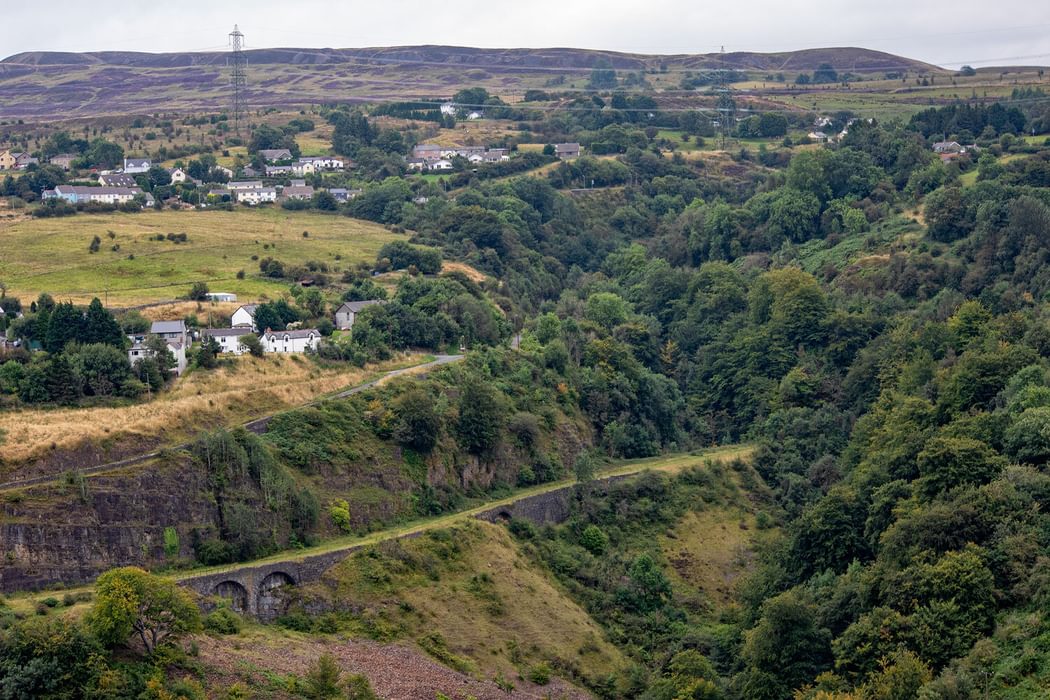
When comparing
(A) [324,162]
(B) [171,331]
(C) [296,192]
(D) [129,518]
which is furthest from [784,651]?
(A) [324,162]

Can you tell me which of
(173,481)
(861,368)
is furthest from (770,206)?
(173,481)

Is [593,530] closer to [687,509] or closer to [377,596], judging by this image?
[687,509]

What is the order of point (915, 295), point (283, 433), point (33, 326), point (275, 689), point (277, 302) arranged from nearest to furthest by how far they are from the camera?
point (275, 689) < point (283, 433) < point (33, 326) < point (277, 302) < point (915, 295)

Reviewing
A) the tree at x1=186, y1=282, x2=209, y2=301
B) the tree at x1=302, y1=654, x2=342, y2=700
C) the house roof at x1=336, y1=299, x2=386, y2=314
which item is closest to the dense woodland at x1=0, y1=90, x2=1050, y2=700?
the house roof at x1=336, y1=299, x2=386, y2=314

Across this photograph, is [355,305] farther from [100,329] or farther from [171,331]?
[100,329]

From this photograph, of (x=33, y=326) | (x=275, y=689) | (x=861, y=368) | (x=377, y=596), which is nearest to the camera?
(x=275, y=689)
